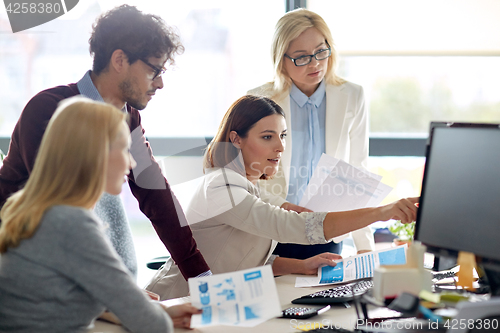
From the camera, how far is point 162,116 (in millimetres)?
2979

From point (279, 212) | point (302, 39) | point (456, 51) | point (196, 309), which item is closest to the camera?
point (196, 309)

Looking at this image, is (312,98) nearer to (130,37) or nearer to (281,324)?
(130,37)

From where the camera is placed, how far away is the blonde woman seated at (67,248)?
0.88 m

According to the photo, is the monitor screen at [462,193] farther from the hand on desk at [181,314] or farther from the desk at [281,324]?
the hand on desk at [181,314]

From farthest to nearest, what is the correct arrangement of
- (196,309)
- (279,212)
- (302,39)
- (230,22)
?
(230,22) < (302,39) < (279,212) < (196,309)

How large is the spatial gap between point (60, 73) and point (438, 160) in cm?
250

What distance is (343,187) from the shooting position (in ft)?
5.30

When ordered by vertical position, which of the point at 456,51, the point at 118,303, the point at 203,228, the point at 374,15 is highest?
the point at 374,15

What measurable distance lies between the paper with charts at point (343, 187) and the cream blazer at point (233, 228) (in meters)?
0.19

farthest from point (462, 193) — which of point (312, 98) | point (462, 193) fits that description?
point (312, 98)

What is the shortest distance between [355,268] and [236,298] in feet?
1.81

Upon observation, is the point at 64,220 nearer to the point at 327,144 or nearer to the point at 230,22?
the point at 327,144

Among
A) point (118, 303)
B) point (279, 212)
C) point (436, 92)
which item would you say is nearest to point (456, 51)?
point (436, 92)

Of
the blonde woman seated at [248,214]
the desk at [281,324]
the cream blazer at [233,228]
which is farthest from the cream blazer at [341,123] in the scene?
the desk at [281,324]
